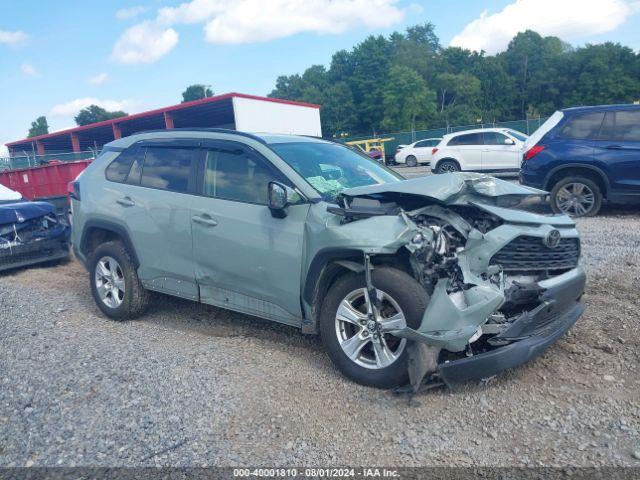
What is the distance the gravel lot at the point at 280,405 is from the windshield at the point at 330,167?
4.51 ft

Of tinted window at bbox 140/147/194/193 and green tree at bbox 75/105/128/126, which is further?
green tree at bbox 75/105/128/126

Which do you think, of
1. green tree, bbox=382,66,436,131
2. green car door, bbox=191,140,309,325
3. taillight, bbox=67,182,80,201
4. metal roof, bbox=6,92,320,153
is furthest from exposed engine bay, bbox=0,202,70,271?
green tree, bbox=382,66,436,131

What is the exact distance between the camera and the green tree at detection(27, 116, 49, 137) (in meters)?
112

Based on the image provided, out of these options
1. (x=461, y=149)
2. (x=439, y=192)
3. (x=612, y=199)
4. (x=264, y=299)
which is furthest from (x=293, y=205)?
(x=461, y=149)

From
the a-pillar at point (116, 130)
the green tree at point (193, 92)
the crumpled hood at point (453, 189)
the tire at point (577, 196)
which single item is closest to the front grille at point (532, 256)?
the crumpled hood at point (453, 189)

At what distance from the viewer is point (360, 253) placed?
3566mm

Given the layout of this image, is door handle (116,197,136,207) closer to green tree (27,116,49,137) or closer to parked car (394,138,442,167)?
parked car (394,138,442,167)

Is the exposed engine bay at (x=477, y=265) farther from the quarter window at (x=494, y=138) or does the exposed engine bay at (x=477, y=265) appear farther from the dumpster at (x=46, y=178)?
the quarter window at (x=494, y=138)

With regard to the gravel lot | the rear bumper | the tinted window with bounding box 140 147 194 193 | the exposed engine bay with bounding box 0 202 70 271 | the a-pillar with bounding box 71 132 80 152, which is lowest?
the gravel lot

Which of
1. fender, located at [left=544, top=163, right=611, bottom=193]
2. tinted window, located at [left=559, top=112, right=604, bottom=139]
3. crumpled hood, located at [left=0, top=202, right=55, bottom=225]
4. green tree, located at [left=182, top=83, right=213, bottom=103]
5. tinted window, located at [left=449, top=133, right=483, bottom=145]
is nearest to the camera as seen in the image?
crumpled hood, located at [left=0, top=202, right=55, bottom=225]

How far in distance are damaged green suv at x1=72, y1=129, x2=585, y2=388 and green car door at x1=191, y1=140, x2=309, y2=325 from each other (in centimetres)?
1

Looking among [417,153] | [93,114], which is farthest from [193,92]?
[417,153]

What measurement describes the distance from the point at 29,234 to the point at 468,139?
13.7m

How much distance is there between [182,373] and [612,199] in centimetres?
764
